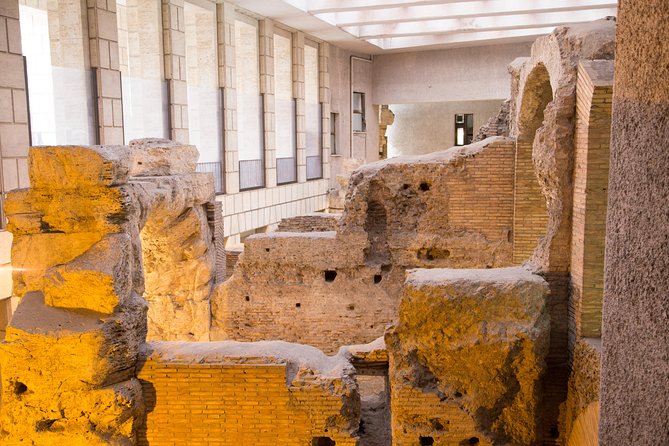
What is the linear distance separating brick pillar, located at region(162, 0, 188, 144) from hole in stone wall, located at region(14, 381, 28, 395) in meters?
7.32

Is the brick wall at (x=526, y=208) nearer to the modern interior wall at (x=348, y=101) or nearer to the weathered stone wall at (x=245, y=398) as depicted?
the weathered stone wall at (x=245, y=398)

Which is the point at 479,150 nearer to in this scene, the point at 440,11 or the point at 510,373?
the point at 510,373

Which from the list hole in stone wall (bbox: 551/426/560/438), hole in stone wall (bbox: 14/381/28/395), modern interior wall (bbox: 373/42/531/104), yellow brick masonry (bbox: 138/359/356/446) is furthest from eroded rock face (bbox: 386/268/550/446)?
modern interior wall (bbox: 373/42/531/104)

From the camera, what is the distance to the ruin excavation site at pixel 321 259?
4.15 feet

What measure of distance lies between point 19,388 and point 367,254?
5.01 metres

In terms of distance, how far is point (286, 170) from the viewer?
17125 millimetres

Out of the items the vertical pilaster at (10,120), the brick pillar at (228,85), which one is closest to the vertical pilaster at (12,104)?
the vertical pilaster at (10,120)

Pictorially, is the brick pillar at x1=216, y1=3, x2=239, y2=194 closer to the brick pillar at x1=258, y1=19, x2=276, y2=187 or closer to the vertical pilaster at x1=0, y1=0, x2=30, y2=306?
the brick pillar at x1=258, y1=19, x2=276, y2=187

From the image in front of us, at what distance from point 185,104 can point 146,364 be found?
7.88 metres

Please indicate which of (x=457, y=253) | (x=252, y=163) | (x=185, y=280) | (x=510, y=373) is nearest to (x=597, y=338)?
(x=510, y=373)

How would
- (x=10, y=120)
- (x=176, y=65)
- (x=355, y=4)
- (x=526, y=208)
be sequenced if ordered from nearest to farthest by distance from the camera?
(x=526, y=208)
(x=10, y=120)
(x=176, y=65)
(x=355, y=4)

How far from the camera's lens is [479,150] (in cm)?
884

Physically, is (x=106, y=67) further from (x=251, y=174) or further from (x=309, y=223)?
(x=251, y=174)

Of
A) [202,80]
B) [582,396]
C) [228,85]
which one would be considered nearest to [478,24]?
[228,85]
